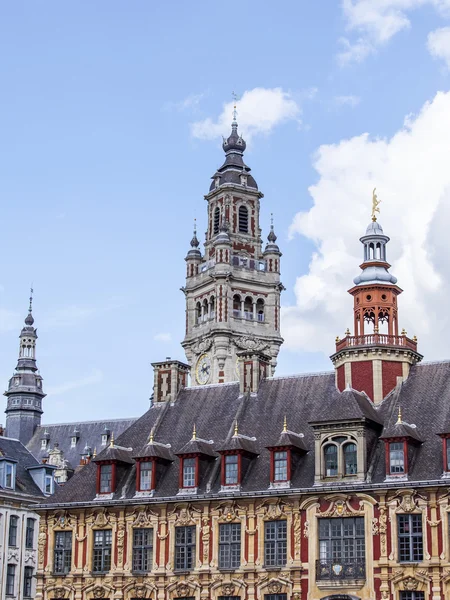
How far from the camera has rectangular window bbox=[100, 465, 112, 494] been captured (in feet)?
212

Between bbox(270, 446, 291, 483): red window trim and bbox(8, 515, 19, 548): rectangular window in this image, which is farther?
bbox(8, 515, 19, 548): rectangular window

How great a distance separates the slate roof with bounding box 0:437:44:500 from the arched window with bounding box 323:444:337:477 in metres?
27.6

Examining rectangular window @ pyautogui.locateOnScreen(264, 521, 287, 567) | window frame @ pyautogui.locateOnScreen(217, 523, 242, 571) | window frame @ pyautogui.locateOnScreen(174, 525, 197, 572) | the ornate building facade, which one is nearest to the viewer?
the ornate building facade

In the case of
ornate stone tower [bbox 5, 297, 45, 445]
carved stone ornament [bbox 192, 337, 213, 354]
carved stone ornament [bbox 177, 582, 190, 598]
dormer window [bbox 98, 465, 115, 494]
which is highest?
carved stone ornament [bbox 192, 337, 213, 354]

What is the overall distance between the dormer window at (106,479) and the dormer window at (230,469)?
275 inches

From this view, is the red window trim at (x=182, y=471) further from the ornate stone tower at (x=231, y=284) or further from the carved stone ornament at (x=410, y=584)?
the ornate stone tower at (x=231, y=284)

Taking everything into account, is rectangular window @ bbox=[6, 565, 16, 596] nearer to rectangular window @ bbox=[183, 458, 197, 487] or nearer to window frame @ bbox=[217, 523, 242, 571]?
rectangular window @ bbox=[183, 458, 197, 487]

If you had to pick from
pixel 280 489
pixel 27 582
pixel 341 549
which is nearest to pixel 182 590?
pixel 280 489

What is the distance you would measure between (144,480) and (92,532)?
4.10 metres

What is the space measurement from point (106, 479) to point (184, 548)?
6.49 metres

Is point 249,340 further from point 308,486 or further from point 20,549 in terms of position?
point 308,486

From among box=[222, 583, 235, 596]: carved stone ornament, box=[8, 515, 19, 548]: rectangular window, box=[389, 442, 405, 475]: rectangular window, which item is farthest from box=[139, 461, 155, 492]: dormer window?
box=[8, 515, 19, 548]: rectangular window

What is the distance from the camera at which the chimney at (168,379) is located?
232 feet

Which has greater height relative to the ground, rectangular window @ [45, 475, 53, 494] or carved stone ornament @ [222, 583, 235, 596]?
rectangular window @ [45, 475, 53, 494]
